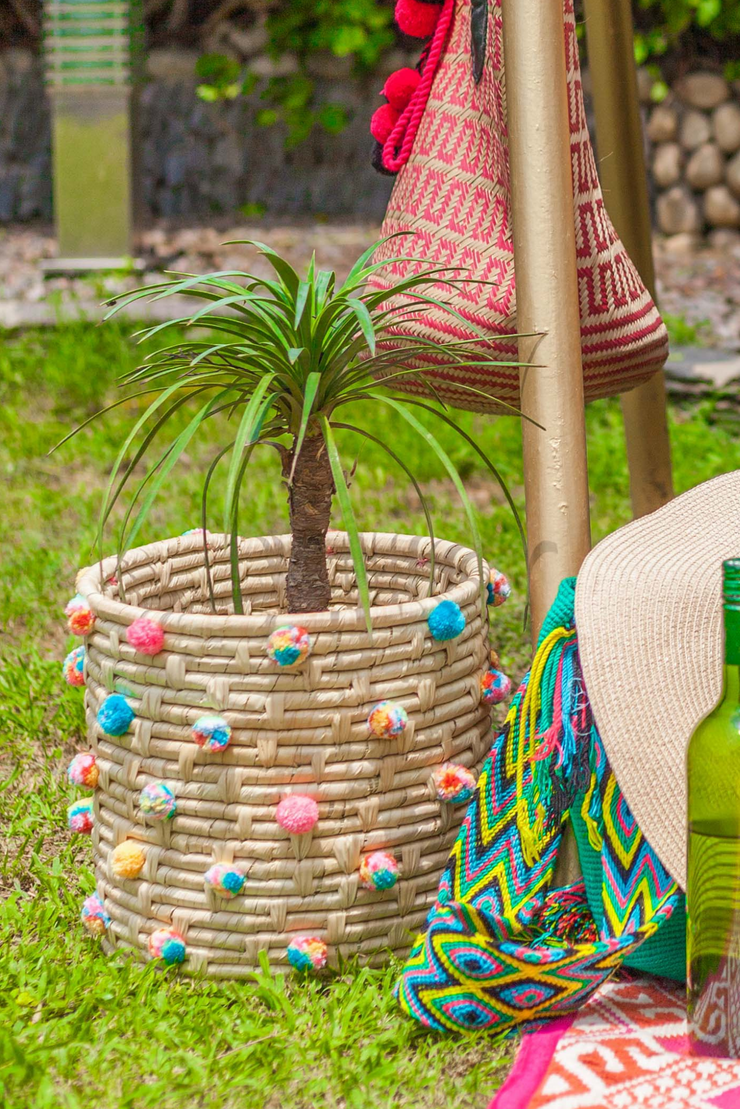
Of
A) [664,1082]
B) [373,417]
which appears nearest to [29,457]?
[373,417]

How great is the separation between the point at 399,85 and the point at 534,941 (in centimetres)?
102

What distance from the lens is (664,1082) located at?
1025 mm

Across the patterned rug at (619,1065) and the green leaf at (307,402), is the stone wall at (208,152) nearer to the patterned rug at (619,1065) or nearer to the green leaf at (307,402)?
the green leaf at (307,402)

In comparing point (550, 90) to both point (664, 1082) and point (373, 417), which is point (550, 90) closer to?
point (664, 1082)

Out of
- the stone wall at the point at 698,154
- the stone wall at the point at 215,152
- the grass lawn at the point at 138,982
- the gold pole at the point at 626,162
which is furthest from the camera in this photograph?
the stone wall at the point at 215,152

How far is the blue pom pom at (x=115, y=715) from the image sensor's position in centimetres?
119

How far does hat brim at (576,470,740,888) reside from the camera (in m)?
1.11

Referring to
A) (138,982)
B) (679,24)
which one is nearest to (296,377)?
(138,982)

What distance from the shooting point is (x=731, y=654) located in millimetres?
971

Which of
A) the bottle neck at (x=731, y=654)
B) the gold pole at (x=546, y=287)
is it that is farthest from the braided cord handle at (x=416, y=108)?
the bottle neck at (x=731, y=654)

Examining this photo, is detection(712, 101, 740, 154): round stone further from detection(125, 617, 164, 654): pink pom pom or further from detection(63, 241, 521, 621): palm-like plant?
detection(125, 617, 164, 654): pink pom pom

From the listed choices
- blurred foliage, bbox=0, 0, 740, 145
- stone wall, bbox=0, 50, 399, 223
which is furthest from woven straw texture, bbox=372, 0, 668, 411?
stone wall, bbox=0, 50, 399, 223

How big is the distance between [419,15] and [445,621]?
0.77 meters

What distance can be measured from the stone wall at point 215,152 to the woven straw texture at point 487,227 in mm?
4350
